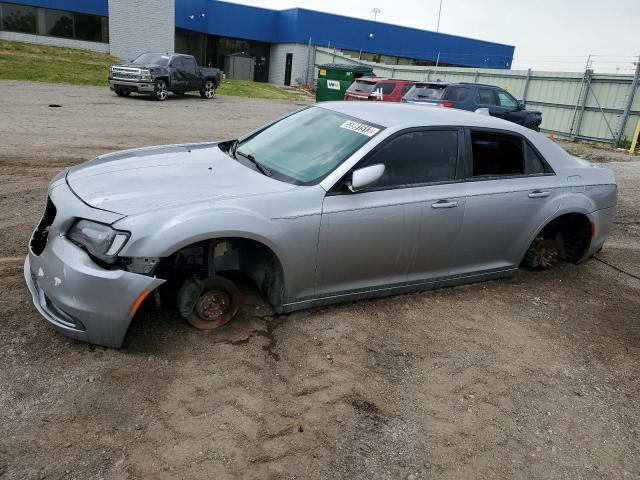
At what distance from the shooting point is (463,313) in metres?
4.36

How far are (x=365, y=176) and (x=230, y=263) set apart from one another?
1.15 meters

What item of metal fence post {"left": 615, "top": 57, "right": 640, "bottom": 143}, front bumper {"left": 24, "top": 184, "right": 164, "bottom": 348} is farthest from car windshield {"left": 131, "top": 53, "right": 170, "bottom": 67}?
front bumper {"left": 24, "top": 184, "right": 164, "bottom": 348}

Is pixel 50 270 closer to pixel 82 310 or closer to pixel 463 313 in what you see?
pixel 82 310

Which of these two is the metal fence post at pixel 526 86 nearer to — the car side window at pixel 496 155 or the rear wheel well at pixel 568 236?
the rear wheel well at pixel 568 236

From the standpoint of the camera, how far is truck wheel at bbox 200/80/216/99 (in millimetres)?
22969

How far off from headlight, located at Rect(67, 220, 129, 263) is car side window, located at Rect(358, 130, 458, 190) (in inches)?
69.2

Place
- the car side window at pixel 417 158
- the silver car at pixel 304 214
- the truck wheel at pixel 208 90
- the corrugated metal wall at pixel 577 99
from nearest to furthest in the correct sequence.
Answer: the silver car at pixel 304 214 → the car side window at pixel 417 158 → the corrugated metal wall at pixel 577 99 → the truck wheel at pixel 208 90

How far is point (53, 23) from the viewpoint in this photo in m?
33.1

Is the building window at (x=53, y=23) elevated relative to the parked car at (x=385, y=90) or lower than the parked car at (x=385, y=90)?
elevated

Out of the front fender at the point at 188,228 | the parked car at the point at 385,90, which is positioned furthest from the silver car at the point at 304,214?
the parked car at the point at 385,90

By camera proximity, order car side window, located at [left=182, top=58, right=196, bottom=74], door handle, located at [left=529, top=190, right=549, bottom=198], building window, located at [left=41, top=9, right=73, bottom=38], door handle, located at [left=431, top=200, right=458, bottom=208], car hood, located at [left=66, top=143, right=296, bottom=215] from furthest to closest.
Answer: building window, located at [left=41, top=9, right=73, bottom=38], car side window, located at [left=182, top=58, right=196, bottom=74], door handle, located at [left=529, top=190, right=549, bottom=198], door handle, located at [left=431, top=200, right=458, bottom=208], car hood, located at [left=66, top=143, right=296, bottom=215]

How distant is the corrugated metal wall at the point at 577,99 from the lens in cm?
1856

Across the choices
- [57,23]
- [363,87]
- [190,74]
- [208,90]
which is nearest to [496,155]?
[363,87]

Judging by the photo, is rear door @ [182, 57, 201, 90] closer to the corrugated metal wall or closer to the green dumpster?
the green dumpster
